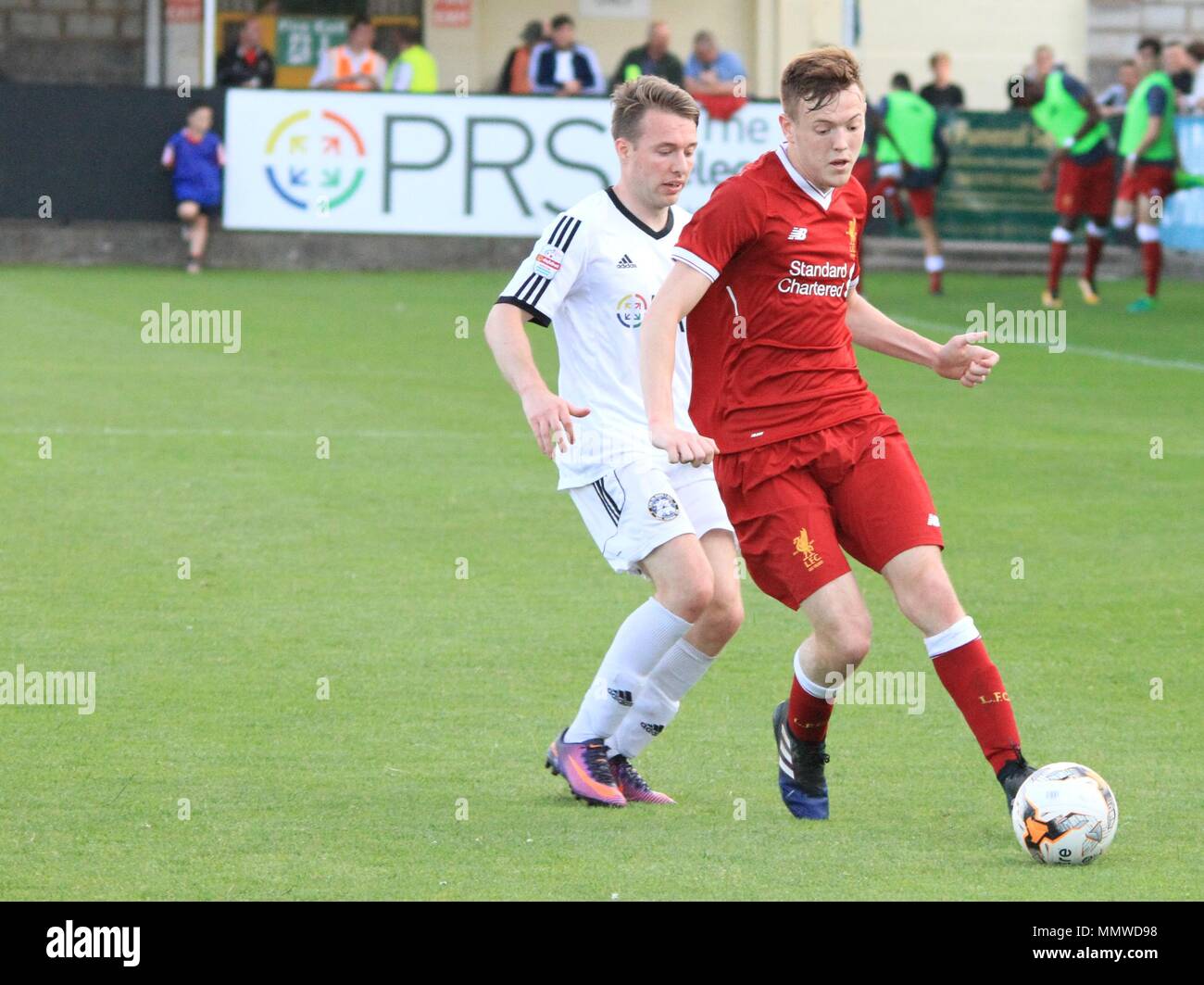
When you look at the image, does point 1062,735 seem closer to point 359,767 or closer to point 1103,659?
point 1103,659

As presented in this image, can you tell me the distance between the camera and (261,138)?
23.8 metres

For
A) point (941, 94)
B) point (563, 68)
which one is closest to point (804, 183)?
point (563, 68)

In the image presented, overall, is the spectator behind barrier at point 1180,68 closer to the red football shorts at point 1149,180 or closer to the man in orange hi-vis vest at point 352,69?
the red football shorts at point 1149,180

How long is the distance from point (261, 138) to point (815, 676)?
1908 centimetres

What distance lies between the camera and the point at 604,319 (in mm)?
6031

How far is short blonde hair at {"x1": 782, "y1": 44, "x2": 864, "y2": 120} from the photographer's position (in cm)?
549

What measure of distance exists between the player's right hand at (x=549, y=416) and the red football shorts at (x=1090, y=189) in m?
16.9

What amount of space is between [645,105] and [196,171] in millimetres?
18459

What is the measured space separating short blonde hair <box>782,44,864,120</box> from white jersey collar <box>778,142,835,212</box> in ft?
0.42

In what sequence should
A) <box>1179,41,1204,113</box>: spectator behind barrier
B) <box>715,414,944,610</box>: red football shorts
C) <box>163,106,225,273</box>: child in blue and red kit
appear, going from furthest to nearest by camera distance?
1. <box>1179,41,1204,113</box>: spectator behind barrier
2. <box>163,106,225,273</box>: child in blue and red kit
3. <box>715,414,944,610</box>: red football shorts

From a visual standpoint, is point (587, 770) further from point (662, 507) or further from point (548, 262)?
point (548, 262)

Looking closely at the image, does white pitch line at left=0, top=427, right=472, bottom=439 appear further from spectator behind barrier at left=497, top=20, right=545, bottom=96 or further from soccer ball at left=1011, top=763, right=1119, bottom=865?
spectator behind barrier at left=497, top=20, right=545, bottom=96

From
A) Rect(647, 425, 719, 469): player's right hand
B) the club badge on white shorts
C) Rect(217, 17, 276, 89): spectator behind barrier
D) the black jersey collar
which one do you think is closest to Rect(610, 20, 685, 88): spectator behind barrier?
Rect(217, 17, 276, 89): spectator behind barrier
